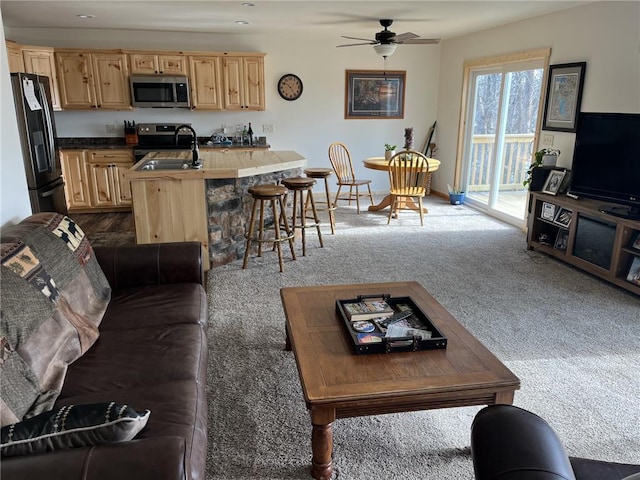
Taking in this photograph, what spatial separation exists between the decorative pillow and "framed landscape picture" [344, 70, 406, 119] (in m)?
6.40

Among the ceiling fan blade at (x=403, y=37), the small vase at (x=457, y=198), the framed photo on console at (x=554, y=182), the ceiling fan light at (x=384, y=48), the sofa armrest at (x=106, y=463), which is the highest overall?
the ceiling fan blade at (x=403, y=37)

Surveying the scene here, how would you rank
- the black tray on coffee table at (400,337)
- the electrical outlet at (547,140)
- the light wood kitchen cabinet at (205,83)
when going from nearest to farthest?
1. the black tray on coffee table at (400,337)
2. the electrical outlet at (547,140)
3. the light wood kitchen cabinet at (205,83)

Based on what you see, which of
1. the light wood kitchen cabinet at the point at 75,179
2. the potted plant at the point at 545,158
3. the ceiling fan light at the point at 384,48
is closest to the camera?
the potted plant at the point at 545,158

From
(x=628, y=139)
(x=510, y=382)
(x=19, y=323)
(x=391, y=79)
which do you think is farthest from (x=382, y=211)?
(x=19, y=323)

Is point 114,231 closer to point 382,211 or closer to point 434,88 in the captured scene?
point 382,211

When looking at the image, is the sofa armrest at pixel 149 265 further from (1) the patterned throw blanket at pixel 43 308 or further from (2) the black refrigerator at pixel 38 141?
(2) the black refrigerator at pixel 38 141

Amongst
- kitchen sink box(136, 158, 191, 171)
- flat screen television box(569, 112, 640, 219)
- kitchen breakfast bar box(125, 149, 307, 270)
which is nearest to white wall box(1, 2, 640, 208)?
flat screen television box(569, 112, 640, 219)

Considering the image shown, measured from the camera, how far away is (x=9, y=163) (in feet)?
8.46

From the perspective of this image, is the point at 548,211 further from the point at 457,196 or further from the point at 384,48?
the point at 384,48

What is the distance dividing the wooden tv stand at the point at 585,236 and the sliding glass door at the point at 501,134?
3.12ft

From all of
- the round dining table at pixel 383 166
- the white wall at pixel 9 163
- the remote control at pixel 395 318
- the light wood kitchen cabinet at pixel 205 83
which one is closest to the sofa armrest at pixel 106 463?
the remote control at pixel 395 318

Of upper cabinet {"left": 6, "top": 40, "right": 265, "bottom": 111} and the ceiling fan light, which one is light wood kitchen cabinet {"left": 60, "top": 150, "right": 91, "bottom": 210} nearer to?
upper cabinet {"left": 6, "top": 40, "right": 265, "bottom": 111}

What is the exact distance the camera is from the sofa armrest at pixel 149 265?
2.60 metres

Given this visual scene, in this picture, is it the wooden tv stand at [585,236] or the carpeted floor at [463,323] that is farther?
the wooden tv stand at [585,236]
